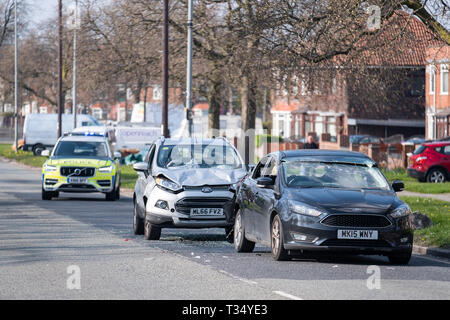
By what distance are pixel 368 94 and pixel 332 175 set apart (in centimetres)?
2123

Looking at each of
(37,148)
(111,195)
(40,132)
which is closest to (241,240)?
(111,195)

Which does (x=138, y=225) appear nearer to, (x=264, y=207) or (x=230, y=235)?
(x=230, y=235)

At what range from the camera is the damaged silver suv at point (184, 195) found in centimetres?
1603

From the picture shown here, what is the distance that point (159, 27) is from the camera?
3906 cm

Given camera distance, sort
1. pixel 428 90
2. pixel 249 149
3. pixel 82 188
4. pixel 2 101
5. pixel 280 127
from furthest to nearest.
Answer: pixel 280 127 < pixel 2 101 < pixel 428 90 < pixel 249 149 < pixel 82 188

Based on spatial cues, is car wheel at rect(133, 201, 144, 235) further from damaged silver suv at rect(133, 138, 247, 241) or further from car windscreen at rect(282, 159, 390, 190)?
car windscreen at rect(282, 159, 390, 190)

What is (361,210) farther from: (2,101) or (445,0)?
(2,101)

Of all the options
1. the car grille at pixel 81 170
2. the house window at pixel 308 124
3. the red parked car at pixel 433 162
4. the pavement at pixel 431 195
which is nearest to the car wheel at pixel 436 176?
the red parked car at pixel 433 162

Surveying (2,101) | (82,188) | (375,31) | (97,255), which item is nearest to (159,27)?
(82,188)

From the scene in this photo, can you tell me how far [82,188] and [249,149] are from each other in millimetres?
18367

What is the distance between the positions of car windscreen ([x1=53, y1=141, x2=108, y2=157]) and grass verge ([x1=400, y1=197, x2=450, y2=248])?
370 inches

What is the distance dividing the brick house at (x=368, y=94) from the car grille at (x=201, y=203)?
5.98 metres

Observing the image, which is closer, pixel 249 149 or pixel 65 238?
pixel 65 238

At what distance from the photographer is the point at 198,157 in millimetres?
17859
